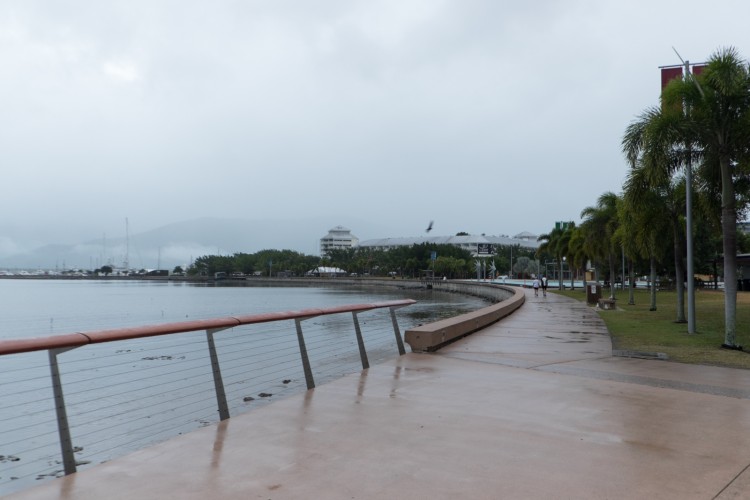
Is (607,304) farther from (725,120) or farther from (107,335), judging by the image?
(107,335)

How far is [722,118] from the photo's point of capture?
14188 millimetres

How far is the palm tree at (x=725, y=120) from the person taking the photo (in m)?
13.7

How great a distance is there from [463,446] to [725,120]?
1220cm

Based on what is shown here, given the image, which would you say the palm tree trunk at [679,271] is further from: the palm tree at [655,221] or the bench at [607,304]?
the bench at [607,304]

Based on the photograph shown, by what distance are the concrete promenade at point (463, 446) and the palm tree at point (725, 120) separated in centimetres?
613

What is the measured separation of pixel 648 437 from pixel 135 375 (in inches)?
574

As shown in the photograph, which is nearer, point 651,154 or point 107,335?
point 107,335

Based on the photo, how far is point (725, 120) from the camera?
46.5 ft

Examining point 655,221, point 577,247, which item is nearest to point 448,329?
point 655,221

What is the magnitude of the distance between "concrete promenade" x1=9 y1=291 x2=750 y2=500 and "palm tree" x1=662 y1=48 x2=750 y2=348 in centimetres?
613

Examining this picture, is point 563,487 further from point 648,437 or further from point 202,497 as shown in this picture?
point 202,497

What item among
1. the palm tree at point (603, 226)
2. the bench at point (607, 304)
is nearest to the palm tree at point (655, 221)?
the bench at point (607, 304)

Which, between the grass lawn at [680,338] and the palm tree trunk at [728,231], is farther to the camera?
the palm tree trunk at [728,231]

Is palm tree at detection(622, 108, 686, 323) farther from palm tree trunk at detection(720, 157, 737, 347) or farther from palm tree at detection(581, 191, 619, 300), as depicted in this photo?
palm tree at detection(581, 191, 619, 300)
